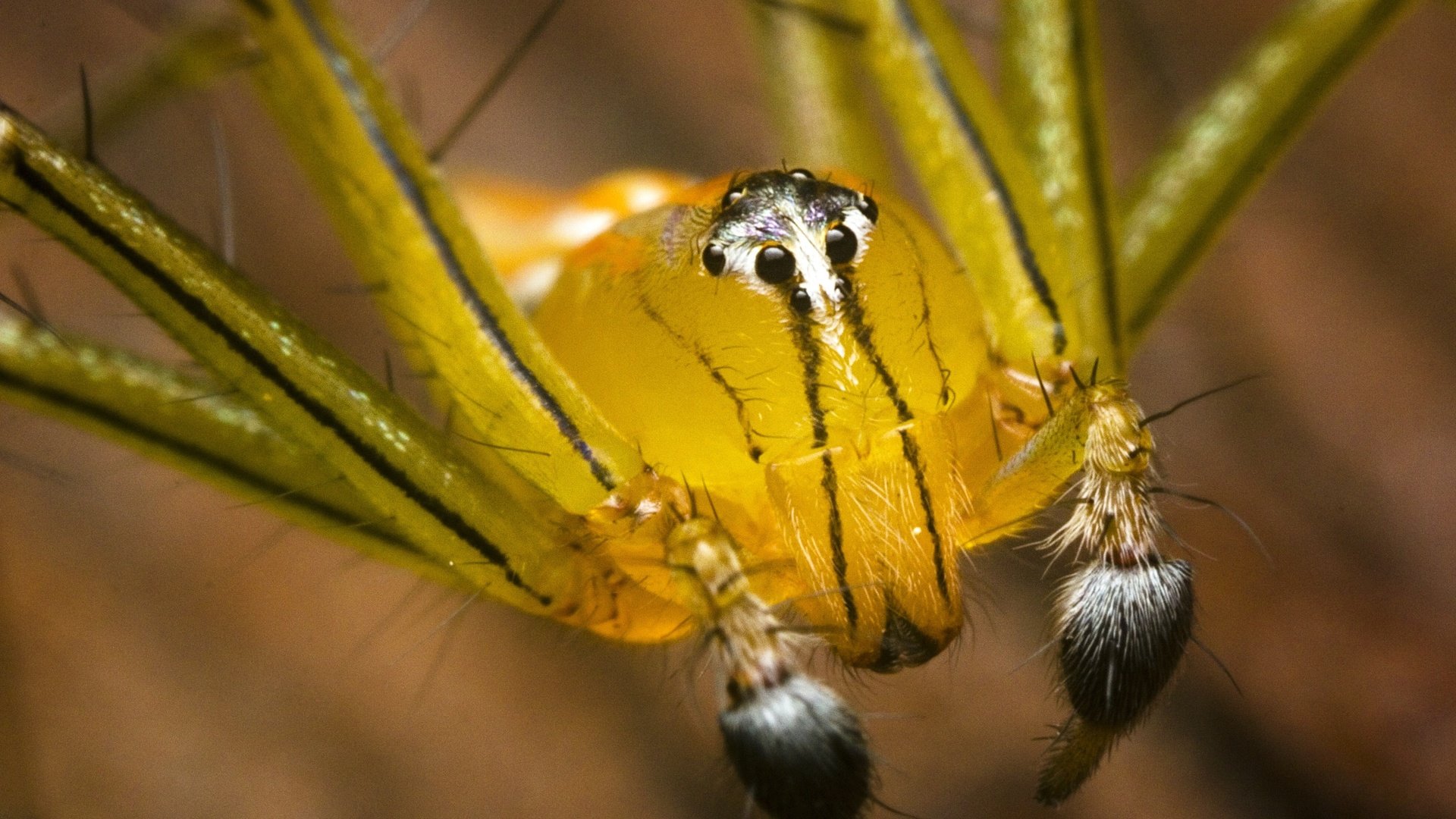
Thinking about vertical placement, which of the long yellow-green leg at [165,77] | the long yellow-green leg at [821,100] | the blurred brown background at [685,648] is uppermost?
the long yellow-green leg at [165,77]

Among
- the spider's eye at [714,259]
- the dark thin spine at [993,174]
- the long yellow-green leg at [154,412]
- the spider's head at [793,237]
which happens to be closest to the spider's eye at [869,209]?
the spider's head at [793,237]

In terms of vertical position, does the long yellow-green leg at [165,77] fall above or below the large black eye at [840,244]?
above

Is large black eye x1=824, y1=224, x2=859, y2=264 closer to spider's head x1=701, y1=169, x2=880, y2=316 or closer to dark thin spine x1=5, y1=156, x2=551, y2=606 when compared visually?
spider's head x1=701, y1=169, x2=880, y2=316

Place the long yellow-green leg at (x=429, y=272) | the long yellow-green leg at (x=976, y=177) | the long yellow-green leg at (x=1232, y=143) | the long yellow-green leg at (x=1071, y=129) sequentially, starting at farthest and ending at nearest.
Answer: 1. the long yellow-green leg at (x=1232, y=143)
2. the long yellow-green leg at (x=1071, y=129)
3. the long yellow-green leg at (x=976, y=177)
4. the long yellow-green leg at (x=429, y=272)

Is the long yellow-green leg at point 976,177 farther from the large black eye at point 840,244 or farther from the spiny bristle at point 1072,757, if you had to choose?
the spiny bristle at point 1072,757

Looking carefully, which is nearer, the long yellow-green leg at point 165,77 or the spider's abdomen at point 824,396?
the spider's abdomen at point 824,396

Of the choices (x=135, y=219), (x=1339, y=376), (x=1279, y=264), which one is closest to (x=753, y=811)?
(x=135, y=219)

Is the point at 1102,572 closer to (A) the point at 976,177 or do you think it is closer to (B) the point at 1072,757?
(B) the point at 1072,757

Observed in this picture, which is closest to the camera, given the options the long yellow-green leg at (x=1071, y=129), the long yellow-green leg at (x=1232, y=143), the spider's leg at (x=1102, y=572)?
the spider's leg at (x=1102, y=572)
